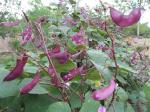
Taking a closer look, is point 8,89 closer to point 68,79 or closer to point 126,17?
point 68,79

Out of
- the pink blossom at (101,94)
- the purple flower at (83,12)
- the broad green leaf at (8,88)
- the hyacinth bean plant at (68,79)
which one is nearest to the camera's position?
the pink blossom at (101,94)

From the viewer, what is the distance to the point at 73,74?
86 cm

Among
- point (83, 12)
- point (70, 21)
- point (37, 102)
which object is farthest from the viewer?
point (70, 21)

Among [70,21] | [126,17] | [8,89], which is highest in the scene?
[126,17]

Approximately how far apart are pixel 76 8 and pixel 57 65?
1520 millimetres

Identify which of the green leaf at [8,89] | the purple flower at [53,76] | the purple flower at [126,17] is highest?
the purple flower at [126,17]

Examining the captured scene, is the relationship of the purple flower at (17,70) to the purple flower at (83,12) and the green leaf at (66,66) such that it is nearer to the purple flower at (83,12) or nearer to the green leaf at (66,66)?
the green leaf at (66,66)

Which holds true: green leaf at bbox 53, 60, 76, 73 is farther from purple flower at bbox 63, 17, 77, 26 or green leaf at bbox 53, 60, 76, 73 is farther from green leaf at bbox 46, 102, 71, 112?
purple flower at bbox 63, 17, 77, 26

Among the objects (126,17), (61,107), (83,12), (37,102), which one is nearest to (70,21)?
(83,12)

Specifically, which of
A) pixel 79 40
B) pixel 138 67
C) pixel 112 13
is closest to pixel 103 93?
pixel 112 13

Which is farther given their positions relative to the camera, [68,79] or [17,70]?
[68,79]

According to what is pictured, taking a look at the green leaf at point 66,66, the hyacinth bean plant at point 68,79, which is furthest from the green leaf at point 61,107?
the green leaf at point 66,66

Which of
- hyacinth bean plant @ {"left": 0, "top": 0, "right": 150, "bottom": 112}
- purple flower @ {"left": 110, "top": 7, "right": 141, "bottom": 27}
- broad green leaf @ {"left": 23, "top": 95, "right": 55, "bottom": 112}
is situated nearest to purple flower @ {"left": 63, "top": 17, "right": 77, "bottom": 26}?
hyacinth bean plant @ {"left": 0, "top": 0, "right": 150, "bottom": 112}

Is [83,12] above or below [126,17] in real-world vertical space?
below
